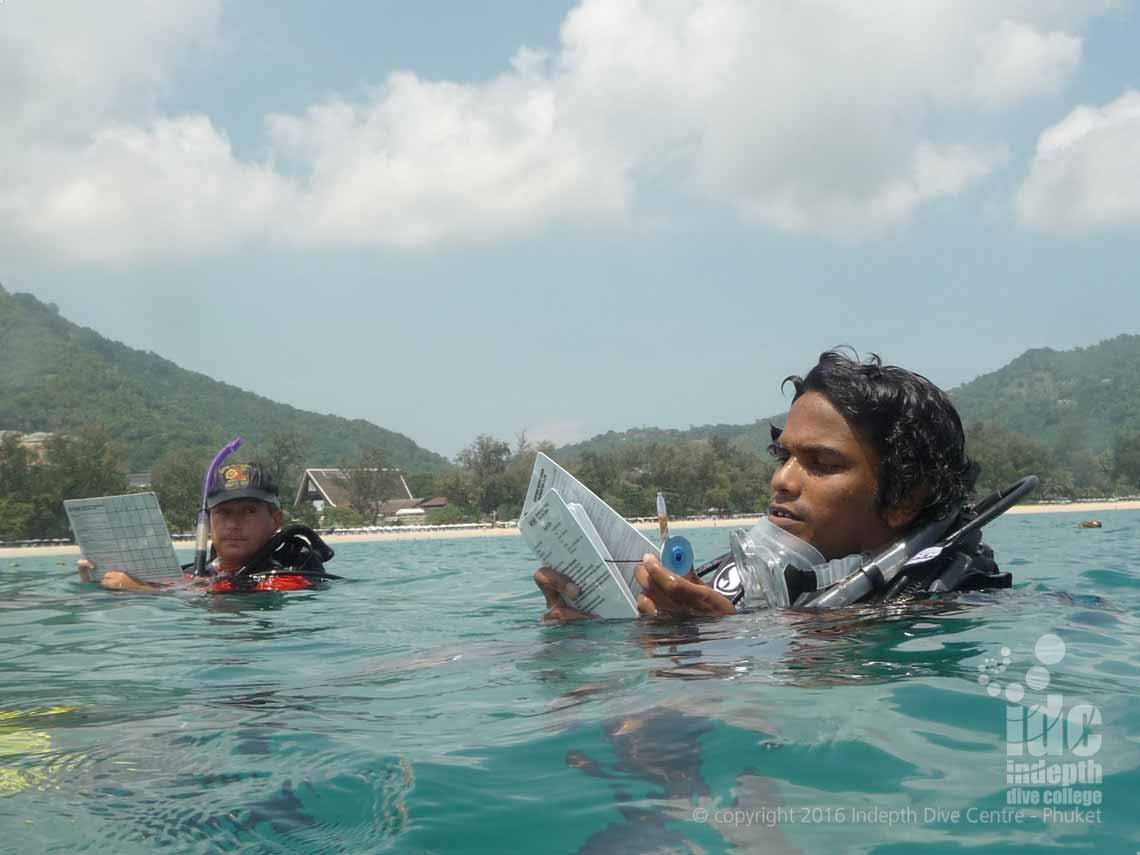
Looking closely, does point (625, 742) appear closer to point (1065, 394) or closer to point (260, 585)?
point (260, 585)

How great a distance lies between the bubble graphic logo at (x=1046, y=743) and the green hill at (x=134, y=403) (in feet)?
199

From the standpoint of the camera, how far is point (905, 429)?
10.6ft

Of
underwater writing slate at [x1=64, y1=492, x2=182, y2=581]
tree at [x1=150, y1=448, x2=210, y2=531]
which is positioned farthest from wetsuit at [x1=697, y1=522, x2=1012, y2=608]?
tree at [x1=150, y1=448, x2=210, y2=531]

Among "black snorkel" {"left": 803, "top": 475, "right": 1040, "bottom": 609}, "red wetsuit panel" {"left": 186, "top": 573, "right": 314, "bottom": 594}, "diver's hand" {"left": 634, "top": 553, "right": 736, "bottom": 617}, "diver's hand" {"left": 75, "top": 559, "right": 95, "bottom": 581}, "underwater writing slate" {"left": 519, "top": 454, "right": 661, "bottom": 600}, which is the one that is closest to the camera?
"diver's hand" {"left": 634, "top": 553, "right": 736, "bottom": 617}

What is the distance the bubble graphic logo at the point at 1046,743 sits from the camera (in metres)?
1.77

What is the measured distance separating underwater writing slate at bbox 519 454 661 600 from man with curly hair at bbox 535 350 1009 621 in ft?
0.85

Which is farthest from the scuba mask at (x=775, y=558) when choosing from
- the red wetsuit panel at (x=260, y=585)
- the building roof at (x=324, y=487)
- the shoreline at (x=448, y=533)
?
the building roof at (x=324, y=487)

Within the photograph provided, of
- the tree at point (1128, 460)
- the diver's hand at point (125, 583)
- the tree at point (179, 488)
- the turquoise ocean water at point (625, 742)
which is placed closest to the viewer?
the turquoise ocean water at point (625, 742)

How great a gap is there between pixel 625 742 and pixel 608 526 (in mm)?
1524

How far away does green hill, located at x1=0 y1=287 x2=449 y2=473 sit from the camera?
8412 cm

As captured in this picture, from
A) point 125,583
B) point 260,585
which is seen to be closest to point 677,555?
point 260,585

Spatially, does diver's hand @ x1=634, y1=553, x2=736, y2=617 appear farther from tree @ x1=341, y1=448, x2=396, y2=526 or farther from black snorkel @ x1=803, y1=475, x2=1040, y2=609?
tree @ x1=341, y1=448, x2=396, y2=526

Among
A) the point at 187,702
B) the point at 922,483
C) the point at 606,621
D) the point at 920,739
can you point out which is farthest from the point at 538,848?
the point at 922,483

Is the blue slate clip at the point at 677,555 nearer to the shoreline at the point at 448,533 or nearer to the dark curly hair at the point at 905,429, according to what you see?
the dark curly hair at the point at 905,429
